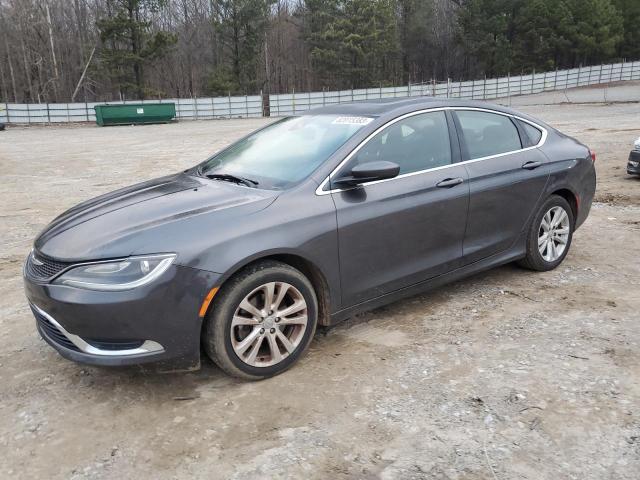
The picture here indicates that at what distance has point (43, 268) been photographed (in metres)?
3.12

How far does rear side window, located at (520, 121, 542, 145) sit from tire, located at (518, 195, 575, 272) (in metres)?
0.50

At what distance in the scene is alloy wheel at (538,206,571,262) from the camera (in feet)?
15.9

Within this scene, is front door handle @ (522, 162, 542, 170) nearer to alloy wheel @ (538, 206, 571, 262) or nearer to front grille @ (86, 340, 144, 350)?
alloy wheel @ (538, 206, 571, 262)

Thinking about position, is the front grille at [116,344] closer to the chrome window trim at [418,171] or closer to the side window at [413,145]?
the chrome window trim at [418,171]

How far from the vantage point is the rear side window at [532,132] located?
4.81 metres

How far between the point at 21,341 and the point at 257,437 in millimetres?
2117

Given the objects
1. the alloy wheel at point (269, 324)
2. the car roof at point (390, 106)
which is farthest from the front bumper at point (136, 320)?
the car roof at point (390, 106)

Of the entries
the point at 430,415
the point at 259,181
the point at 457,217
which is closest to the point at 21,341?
the point at 259,181

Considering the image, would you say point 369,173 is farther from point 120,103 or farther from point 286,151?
point 120,103

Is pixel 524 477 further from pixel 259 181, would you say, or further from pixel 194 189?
pixel 194 189

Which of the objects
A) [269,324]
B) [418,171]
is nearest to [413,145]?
[418,171]

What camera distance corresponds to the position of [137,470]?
2.57 metres

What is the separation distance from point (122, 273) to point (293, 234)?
37.7 inches

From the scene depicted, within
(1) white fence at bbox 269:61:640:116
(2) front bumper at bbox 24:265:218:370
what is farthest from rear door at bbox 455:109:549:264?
(1) white fence at bbox 269:61:640:116
